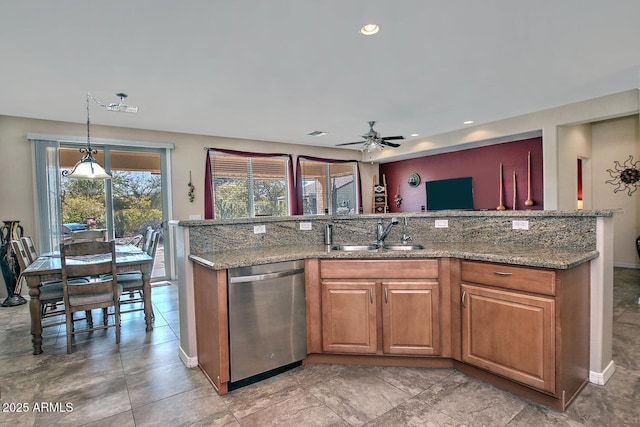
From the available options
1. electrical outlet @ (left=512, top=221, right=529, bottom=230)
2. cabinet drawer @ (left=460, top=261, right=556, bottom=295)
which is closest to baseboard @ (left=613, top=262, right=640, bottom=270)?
electrical outlet @ (left=512, top=221, right=529, bottom=230)

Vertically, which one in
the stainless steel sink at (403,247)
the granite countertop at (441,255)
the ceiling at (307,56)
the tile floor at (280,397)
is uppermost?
the ceiling at (307,56)

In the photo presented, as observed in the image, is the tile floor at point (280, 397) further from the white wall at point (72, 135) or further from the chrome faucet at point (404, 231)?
the white wall at point (72, 135)

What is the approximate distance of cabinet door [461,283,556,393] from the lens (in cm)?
192

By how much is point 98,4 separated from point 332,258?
227 cm

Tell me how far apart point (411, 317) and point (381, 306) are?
8.7 inches

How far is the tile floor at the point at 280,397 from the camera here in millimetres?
1894

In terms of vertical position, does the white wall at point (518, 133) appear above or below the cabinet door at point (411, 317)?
above

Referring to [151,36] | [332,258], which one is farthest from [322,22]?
[332,258]

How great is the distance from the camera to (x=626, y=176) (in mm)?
5633

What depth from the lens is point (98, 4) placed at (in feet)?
7.14

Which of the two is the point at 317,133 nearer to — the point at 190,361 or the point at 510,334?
the point at 190,361

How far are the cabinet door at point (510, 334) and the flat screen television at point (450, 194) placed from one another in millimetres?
5270

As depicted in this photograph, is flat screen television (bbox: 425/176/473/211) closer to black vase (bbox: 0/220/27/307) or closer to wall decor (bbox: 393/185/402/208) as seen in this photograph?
wall decor (bbox: 393/185/402/208)

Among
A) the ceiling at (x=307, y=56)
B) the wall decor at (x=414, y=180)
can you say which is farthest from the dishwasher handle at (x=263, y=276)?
the wall decor at (x=414, y=180)
